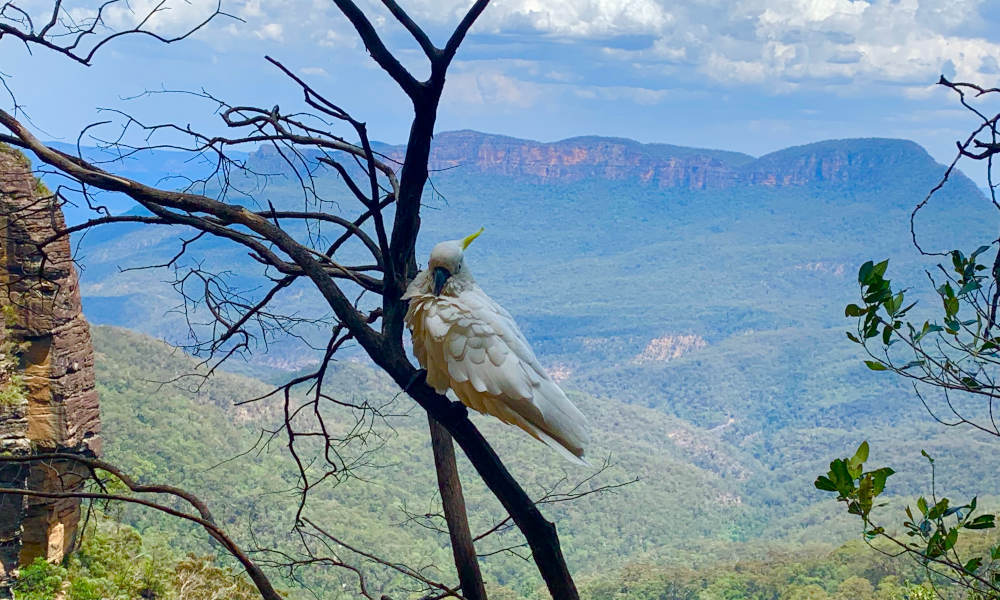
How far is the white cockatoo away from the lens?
114 inches

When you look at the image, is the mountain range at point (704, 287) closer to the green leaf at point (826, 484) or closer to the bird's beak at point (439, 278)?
the bird's beak at point (439, 278)

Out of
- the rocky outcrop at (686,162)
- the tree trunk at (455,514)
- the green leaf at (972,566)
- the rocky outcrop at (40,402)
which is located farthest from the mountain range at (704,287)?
the green leaf at (972,566)

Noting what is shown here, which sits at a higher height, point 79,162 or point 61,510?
point 79,162

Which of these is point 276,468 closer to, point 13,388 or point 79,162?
point 13,388

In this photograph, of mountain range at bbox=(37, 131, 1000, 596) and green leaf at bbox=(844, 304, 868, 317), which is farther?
mountain range at bbox=(37, 131, 1000, 596)

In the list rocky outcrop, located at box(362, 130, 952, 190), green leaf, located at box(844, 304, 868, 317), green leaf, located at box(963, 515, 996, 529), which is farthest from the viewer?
rocky outcrop, located at box(362, 130, 952, 190)

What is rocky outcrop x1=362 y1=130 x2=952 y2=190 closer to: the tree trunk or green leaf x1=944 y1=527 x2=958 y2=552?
the tree trunk

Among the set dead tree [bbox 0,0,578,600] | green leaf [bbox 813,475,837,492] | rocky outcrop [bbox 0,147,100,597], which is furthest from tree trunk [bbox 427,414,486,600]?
rocky outcrop [bbox 0,147,100,597]

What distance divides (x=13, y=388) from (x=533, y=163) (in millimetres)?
109540

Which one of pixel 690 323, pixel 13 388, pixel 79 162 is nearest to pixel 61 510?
pixel 13 388

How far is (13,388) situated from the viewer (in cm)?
1091

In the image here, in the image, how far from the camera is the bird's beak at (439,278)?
307 centimetres

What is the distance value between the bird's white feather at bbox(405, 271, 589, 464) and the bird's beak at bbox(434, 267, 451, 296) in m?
0.03

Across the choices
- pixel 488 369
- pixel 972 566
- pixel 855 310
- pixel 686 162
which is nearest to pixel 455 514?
pixel 488 369
